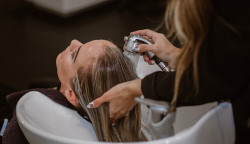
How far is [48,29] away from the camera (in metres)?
3.45

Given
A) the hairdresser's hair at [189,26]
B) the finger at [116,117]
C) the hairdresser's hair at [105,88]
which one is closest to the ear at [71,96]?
the hairdresser's hair at [105,88]

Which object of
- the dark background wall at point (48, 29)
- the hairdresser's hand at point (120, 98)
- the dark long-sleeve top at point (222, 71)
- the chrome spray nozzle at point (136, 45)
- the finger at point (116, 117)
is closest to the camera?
the dark long-sleeve top at point (222, 71)

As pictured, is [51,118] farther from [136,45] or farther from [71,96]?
[136,45]

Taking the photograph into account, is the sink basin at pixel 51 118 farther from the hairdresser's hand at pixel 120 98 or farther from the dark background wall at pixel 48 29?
the dark background wall at pixel 48 29

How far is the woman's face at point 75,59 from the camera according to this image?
1226 millimetres

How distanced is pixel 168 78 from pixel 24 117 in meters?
0.39

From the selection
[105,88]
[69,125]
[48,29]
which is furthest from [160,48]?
[48,29]

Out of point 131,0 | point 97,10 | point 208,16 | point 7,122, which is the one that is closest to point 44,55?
point 97,10

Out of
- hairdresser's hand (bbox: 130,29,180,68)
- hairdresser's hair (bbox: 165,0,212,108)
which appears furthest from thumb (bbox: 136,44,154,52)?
hairdresser's hair (bbox: 165,0,212,108)

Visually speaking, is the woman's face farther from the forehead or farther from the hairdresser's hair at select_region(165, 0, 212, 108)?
the hairdresser's hair at select_region(165, 0, 212, 108)

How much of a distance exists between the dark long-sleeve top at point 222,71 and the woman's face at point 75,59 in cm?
28

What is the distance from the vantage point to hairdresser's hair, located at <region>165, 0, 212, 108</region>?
0.88 meters

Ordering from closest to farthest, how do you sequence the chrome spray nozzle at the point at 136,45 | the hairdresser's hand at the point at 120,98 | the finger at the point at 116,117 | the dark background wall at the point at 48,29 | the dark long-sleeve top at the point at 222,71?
the dark long-sleeve top at the point at 222,71 < the hairdresser's hand at the point at 120,98 < the finger at the point at 116,117 < the chrome spray nozzle at the point at 136,45 < the dark background wall at the point at 48,29

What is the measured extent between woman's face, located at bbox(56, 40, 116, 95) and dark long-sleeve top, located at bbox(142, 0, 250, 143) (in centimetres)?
28
